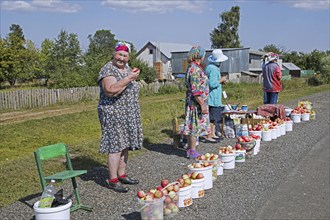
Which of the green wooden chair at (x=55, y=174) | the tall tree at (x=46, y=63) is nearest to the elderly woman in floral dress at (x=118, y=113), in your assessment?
the green wooden chair at (x=55, y=174)

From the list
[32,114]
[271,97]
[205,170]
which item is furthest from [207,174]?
[32,114]

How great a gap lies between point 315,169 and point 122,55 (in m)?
3.96

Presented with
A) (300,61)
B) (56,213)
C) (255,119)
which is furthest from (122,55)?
(300,61)

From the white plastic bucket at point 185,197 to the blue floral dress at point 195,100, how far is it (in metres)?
2.34

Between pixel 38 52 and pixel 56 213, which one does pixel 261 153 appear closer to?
pixel 56 213

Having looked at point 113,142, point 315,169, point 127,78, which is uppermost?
point 127,78

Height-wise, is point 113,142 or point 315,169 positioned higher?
point 113,142

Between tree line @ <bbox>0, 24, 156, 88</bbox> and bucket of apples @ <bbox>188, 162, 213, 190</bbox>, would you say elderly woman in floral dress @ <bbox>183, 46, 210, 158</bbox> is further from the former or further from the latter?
tree line @ <bbox>0, 24, 156, 88</bbox>

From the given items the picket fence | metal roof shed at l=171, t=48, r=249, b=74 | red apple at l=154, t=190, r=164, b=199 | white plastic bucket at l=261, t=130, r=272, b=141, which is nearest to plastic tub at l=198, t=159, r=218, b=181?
red apple at l=154, t=190, r=164, b=199

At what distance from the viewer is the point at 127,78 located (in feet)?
17.9

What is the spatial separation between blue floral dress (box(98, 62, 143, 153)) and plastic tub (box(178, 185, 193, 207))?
3.38 feet

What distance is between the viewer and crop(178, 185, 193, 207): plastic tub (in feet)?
Answer: 17.1

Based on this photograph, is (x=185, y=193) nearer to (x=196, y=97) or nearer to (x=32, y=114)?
(x=196, y=97)

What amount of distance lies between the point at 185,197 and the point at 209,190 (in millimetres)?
844
